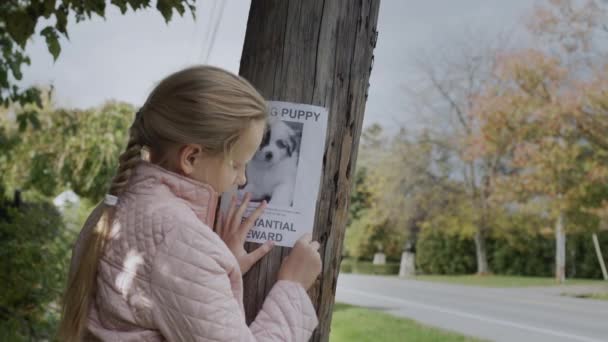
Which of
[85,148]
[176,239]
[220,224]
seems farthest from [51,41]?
[85,148]

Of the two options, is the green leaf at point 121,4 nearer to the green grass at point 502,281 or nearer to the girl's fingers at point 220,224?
the girl's fingers at point 220,224

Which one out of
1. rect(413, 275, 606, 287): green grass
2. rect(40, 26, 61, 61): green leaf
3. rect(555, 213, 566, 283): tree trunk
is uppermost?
rect(555, 213, 566, 283): tree trunk

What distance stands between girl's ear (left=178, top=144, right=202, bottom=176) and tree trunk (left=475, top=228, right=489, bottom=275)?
24.1m

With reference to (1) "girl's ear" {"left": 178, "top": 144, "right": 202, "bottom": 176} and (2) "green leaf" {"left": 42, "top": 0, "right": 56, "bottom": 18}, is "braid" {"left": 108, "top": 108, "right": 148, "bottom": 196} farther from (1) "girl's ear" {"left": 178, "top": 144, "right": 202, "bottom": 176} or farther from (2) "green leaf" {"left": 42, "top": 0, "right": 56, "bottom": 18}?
(2) "green leaf" {"left": 42, "top": 0, "right": 56, "bottom": 18}

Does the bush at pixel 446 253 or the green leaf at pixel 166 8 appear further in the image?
the bush at pixel 446 253

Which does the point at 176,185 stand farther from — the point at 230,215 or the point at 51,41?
the point at 51,41

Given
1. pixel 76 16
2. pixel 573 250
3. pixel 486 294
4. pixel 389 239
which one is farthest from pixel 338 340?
pixel 389 239

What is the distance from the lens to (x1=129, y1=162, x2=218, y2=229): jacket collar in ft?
4.82

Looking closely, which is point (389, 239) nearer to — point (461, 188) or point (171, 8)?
point (461, 188)

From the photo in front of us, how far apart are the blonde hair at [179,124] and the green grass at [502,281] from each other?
20.0 metres

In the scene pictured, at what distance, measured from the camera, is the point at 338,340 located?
34.0 ft

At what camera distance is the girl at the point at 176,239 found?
1357 mm

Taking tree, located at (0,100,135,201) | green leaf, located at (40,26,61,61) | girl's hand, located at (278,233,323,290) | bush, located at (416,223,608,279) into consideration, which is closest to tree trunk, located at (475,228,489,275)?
bush, located at (416,223,608,279)

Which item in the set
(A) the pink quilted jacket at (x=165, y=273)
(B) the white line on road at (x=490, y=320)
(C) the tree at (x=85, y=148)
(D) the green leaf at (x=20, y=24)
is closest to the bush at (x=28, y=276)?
(D) the green leaf at (x=20, y=24)
